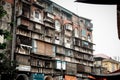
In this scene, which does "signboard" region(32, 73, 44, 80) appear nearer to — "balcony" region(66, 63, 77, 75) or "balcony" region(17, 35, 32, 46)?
"balcony" region(17, 35, 32, 46)

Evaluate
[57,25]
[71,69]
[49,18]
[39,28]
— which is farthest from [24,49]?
[71,69]

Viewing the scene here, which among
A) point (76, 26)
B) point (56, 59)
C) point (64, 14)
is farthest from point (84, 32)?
point (56, 59)

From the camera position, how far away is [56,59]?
34562mm

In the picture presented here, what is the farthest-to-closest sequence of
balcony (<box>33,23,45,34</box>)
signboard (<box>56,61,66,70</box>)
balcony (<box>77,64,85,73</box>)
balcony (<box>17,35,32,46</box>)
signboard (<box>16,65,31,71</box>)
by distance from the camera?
1. balcony (<box>77,64,85,73</box>)
2. signboard (<box>56,61,66,70</box>)
3. balcony (<box>33,23,45,34</box>)
4. balcony (<box>17,35,32,46</box>)
5. signboard (<box>16,65,31,71</box>)

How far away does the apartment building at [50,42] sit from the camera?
29.3m

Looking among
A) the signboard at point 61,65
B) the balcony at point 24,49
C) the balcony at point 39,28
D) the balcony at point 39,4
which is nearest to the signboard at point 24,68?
the balcony at point 24,49

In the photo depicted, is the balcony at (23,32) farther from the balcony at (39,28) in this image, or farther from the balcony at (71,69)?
the balcony at (71,69)

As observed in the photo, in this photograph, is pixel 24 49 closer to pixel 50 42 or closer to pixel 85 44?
pixel 50 42

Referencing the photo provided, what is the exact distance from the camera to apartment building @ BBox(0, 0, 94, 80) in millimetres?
29266

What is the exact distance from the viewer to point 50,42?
3378cm

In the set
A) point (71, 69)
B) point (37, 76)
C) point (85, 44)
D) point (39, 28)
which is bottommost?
point (37, 76)

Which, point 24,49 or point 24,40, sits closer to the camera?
point 24,49

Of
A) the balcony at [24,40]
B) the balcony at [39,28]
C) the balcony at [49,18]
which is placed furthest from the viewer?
the balcony at [49,18]

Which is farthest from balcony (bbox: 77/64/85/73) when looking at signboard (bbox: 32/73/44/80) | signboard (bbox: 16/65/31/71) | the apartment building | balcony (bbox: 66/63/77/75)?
signboard (bbox: 16/65/31/71)
